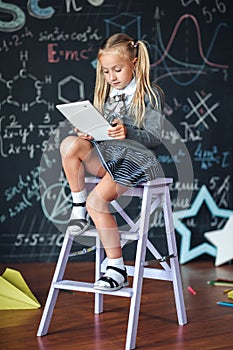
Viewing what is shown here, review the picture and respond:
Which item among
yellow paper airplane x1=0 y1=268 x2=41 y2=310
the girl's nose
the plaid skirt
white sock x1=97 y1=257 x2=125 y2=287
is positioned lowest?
yellow paper airplane x1=0 y1=268 x2=41 y2=310

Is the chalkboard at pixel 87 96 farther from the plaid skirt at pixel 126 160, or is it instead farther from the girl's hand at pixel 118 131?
the girl's hand at pixel 118 131

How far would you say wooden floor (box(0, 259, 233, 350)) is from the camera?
2307 millimetres

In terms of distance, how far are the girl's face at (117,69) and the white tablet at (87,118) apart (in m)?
0.20

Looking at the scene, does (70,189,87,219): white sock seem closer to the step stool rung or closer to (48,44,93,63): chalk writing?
the step stool rung

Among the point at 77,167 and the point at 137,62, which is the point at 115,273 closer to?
the point at 77,167

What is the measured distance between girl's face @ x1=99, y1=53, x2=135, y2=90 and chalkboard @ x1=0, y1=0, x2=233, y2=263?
1.35 meters

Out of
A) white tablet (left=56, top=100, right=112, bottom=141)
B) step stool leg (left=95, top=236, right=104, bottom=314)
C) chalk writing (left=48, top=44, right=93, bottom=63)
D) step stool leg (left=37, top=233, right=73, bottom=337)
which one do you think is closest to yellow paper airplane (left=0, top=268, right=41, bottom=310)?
step stool leg (left=95, top=236, right=104, bottom=314)

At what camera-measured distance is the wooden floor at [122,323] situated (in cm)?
231

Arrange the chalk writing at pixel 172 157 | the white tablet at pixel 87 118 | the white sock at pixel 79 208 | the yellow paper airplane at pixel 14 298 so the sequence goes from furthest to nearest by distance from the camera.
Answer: the chalk writing at pixel 172 157 → the yellow paper airplane at pixel 14 298 → the white sock at pixel 79 208 → the white tablet at pixel 87 118

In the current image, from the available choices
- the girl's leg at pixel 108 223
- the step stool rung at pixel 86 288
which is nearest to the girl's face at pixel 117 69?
the girl's leg at pixel 108 223

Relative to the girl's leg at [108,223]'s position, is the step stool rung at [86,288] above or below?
below

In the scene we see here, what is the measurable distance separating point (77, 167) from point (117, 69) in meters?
0.38

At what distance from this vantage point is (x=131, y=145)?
2.32m

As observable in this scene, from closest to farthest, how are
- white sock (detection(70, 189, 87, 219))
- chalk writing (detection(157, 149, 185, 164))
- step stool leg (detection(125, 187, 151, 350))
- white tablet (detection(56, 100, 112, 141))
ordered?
white tablet (detection(56, 100, 112, 141)) → step stool leg (detection(125, 187, 151, 350)) → white sock (detection(70, 189, 87, 219)) → chalk writing (detection(157, 149, 185, 164))
